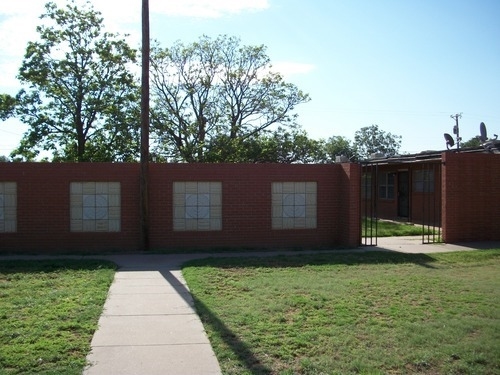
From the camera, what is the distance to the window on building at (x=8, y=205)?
13242mm

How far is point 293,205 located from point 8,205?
7.26m

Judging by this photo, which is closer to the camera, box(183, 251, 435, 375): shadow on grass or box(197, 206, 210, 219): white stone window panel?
box(183, 251, 435, 375): shadow on grass

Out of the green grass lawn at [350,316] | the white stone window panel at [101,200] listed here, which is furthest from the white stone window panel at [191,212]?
the green grass lawn at [350,316]

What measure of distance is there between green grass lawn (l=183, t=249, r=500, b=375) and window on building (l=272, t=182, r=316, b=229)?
3.21 meters

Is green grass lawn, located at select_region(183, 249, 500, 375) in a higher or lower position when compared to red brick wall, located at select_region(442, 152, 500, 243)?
lower

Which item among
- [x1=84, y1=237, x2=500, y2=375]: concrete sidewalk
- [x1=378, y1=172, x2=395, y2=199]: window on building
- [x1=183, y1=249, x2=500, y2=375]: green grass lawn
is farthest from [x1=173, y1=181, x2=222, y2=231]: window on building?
[x1=378, y1=172, x2=395, y2=199]: window on building

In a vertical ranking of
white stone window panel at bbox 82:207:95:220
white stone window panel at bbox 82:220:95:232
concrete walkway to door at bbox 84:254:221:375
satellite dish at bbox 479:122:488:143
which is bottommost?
concrete walkway to door at bbox 84:254:221:375

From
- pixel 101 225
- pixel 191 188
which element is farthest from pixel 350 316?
pixel 101 225

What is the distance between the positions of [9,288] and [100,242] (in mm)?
4990

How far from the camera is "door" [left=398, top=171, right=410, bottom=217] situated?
2366 cm

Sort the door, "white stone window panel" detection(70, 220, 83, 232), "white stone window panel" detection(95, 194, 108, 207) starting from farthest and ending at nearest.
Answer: the door
"white stone window panel" detection(95, 194, 108, 207)
"white stone window panel" detection(70, 220, 83, 232)

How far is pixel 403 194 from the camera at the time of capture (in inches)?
949

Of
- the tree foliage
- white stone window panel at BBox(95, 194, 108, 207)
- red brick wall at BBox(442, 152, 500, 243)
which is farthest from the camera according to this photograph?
the tree foliage

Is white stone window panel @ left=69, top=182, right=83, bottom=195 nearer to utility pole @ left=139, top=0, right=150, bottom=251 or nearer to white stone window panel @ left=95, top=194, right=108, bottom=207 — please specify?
white stone window panel @ left=95, top=194, right=108, bottom=207
